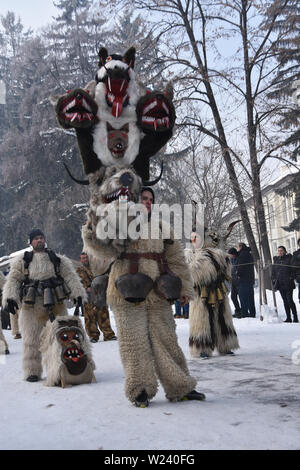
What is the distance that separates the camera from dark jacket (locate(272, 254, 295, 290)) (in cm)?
1215

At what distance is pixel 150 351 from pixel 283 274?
8.17 meters

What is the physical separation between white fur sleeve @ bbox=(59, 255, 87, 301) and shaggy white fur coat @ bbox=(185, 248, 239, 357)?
157 cm

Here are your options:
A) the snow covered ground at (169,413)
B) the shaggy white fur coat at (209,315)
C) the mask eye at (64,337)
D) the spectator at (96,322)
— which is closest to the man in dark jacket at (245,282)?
the spectator at (96,322)

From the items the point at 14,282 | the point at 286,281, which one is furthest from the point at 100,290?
the point at 286,281

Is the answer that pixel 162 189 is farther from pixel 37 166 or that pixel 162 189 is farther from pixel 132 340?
pixel 132 340

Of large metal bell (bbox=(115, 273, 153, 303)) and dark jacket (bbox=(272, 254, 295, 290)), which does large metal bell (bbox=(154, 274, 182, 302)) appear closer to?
large metal bell (bbox=(115, 273, 153, 303))

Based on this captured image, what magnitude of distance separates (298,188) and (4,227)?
1654 cm

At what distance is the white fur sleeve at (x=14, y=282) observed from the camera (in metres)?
6.47

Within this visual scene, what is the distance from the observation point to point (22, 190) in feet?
99.3

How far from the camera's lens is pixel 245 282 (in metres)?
13.1

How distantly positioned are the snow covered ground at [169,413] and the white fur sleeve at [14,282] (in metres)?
0.99

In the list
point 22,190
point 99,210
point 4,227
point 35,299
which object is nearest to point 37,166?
point 22,190

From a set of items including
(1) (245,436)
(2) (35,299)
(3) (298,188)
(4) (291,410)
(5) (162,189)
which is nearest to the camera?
(1) (245,436)

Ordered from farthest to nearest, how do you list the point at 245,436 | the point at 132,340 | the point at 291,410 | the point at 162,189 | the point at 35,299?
the point at 162,189
the point at 35,299
the point at 132,340
the point at 291,410
the point at 245,436
